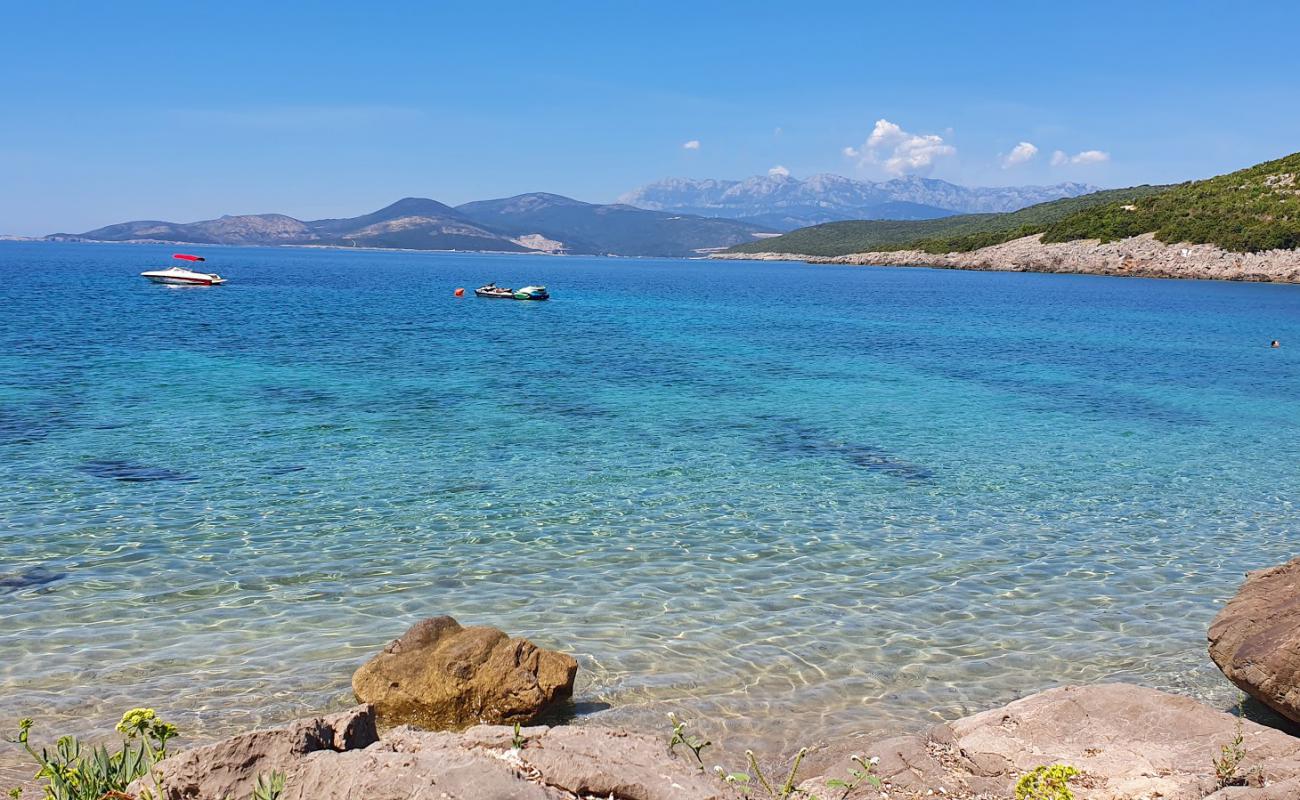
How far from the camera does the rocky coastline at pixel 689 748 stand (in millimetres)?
5742

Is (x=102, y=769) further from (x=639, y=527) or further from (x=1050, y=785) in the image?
(x=639, y=527)

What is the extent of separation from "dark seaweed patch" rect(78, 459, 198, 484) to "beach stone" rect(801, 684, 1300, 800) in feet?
51.9

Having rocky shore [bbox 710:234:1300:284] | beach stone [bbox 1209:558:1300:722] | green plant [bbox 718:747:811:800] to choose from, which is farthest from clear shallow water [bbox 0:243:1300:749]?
rocky shore [bbox 710:234:1300:284]

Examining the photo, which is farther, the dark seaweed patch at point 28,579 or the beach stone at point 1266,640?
the dark seaweed patch at point 28,579

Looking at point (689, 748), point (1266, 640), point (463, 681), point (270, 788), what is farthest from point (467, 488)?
point (1266, 640)

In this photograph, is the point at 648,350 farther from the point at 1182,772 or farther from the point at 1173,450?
the point at 1182,772

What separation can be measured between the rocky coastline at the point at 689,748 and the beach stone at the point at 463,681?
15 mm

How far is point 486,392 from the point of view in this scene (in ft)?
104

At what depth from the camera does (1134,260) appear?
134125 mm

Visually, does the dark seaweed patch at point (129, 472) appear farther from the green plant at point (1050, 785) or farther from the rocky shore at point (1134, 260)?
the rocky shore at point (1134, 260)

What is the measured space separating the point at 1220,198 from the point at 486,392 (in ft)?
475

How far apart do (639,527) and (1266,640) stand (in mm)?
9675

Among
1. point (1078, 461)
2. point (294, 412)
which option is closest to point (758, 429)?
point (1078, 461)

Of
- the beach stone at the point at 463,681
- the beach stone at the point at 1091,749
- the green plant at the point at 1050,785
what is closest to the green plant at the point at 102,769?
the beach stone at the point at 463,681
